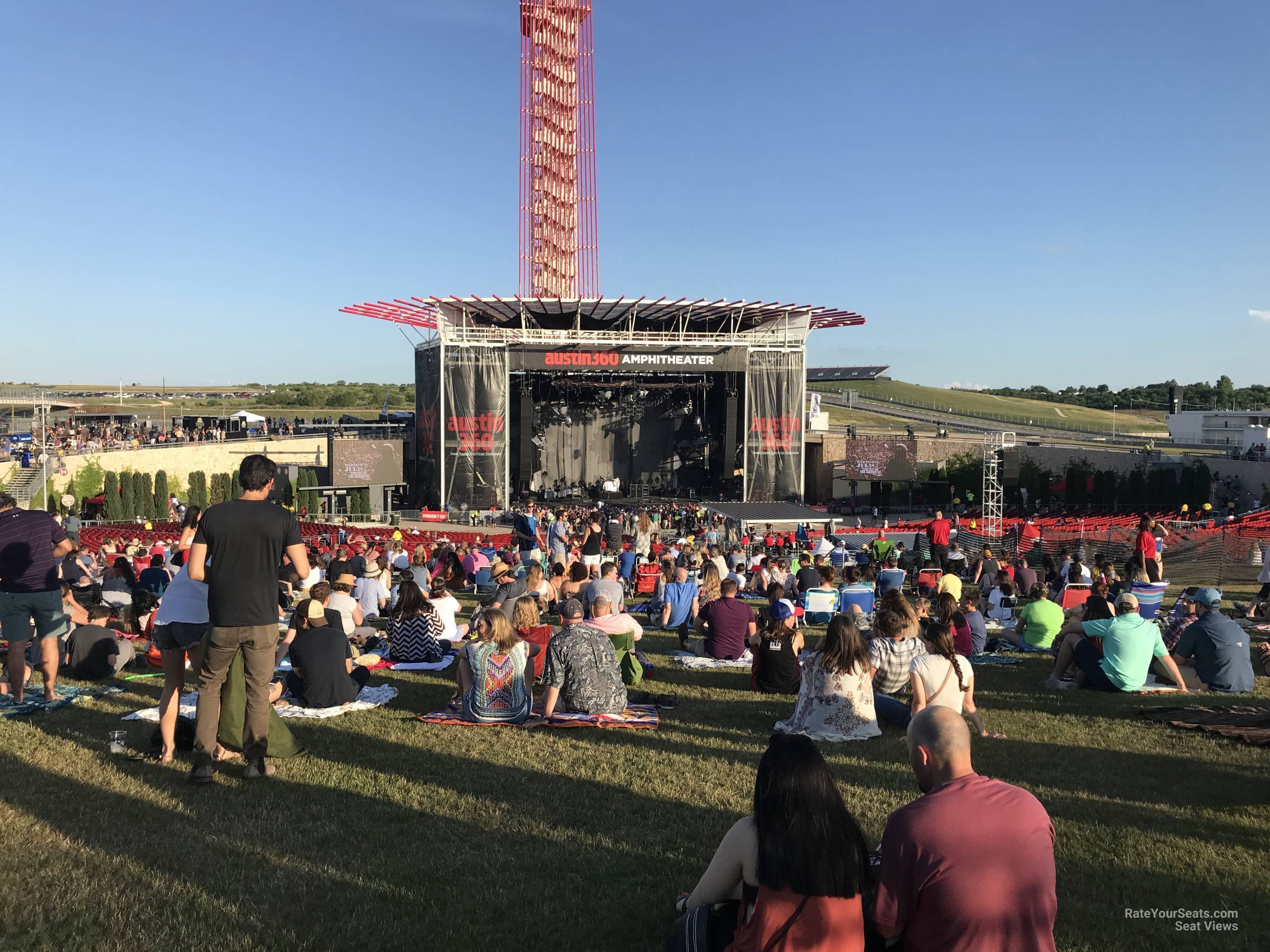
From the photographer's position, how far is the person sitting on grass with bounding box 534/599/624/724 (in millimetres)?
6410

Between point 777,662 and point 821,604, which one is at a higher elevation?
point 777,662

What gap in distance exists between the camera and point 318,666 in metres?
6.59

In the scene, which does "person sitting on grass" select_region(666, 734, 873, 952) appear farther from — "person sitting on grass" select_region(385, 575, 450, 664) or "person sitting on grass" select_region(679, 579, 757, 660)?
"person sitting on grass" select_region(385, 575, 450, 664)

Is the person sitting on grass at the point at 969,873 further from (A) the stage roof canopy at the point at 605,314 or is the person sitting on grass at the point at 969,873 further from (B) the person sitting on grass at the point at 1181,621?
(A) the stage roof canopy at the point at 605,314

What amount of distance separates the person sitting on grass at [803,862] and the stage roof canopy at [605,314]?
33.2 metres

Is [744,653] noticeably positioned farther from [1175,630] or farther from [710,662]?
[1175,630]

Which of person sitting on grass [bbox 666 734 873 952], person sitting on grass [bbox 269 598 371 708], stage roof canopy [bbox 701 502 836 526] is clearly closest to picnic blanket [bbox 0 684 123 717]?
person sitting on grass [bbox 269 598 371 708]

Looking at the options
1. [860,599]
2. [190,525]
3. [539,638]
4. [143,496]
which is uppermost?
[190,525]

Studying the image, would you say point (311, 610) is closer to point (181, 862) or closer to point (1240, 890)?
point (181, 862)

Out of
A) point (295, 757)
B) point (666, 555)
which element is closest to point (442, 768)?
point (295, 757)

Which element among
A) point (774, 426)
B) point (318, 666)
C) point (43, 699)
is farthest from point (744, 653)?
point (774, 426)

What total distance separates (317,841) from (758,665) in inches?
161

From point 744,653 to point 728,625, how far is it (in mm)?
329

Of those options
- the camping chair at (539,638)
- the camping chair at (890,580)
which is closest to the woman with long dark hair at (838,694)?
the camping chair at (539,638)
